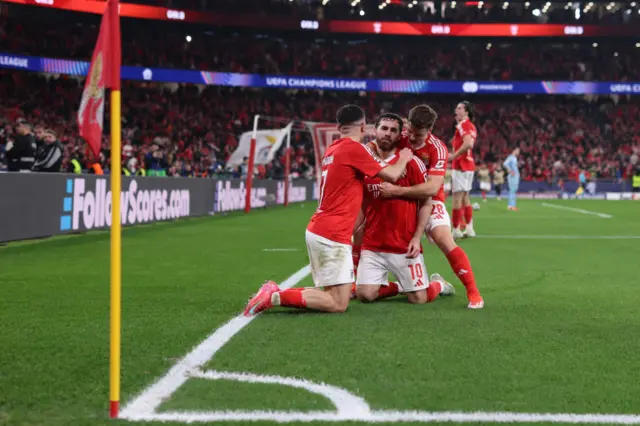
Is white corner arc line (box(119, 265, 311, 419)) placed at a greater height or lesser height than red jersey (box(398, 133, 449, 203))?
lesser

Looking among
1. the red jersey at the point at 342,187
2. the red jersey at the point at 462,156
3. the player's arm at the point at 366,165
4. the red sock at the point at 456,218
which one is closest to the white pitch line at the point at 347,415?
the red jersey at the point at 342,187

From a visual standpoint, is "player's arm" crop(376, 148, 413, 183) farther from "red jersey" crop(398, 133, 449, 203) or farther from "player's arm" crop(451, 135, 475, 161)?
"player's arm" crop(451, 135, 475, 161)

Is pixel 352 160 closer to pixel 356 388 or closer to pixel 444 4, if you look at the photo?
pixel 356 388

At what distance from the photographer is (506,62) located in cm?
5456

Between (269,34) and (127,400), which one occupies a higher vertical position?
(269,34)

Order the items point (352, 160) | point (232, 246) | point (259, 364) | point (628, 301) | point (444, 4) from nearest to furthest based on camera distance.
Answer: point (259, 364)
point (352, 160)
point (628, 301)
point (232, 246)
point (444, 4)

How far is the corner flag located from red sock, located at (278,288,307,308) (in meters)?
2.63

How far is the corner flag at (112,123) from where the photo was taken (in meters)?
3.15

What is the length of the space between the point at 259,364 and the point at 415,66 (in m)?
50.9

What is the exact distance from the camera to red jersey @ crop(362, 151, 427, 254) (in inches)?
253

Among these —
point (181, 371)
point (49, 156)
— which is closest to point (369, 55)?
point (49, 156)

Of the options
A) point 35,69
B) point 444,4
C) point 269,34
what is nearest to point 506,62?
point 444,4

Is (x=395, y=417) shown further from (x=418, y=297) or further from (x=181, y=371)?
(x=418, y=297)

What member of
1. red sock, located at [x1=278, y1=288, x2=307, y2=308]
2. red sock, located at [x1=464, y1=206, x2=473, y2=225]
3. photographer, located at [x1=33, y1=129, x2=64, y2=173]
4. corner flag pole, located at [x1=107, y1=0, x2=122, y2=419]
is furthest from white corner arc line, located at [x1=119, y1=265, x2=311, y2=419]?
photographer, located at [x1=33, y1=129, x2=64, y2=173]
